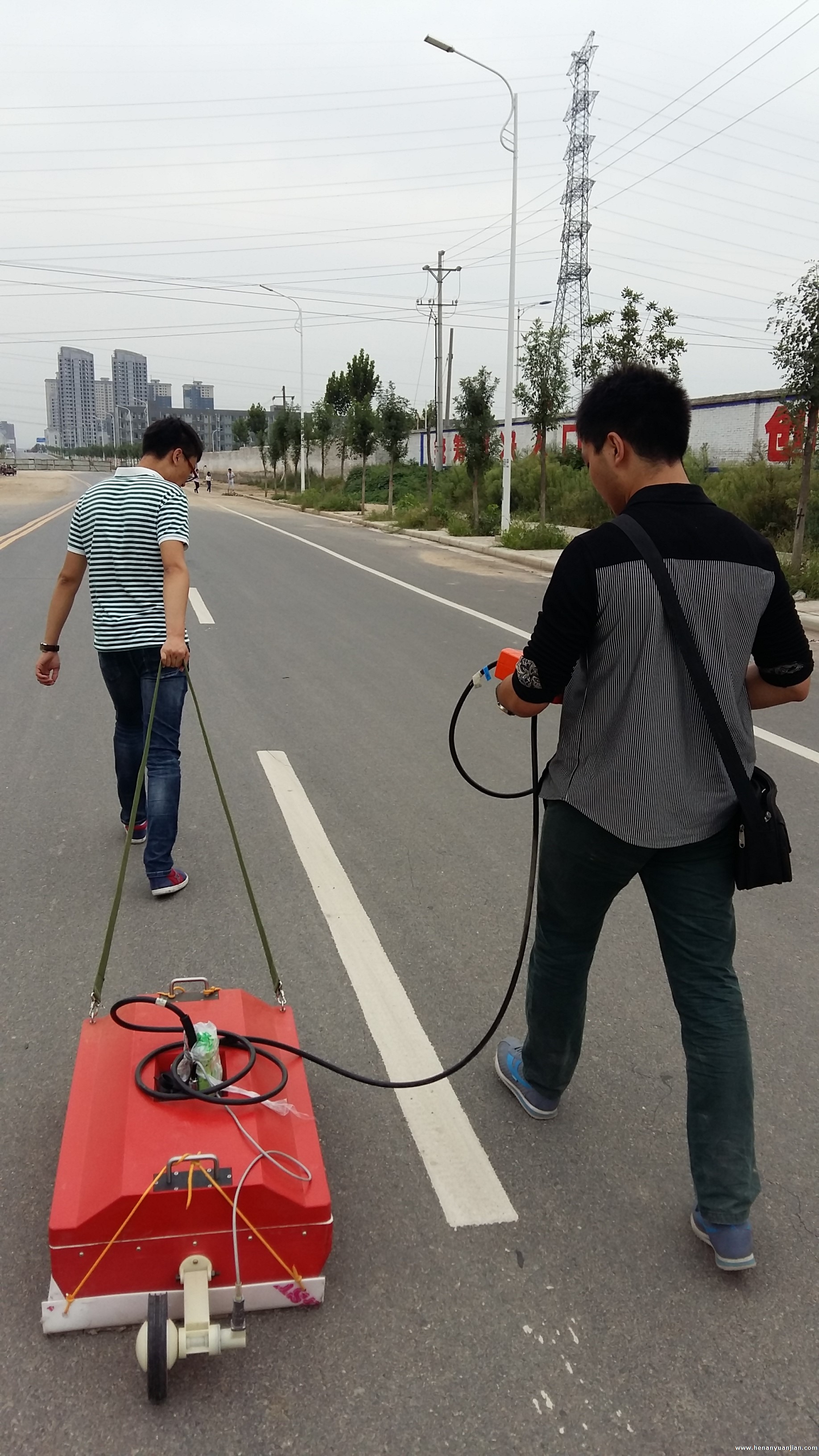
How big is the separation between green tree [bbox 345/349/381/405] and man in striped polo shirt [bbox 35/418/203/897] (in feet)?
155

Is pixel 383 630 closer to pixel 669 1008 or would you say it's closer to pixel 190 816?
pixel 190 816

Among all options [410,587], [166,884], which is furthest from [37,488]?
[166,884]

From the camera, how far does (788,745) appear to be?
7.22 meters

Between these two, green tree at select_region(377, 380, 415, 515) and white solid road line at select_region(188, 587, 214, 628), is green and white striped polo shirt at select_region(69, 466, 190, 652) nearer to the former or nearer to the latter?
white solid road line at select_region(188, 587, 214, 628)

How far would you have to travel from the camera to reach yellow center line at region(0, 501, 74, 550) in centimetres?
2136

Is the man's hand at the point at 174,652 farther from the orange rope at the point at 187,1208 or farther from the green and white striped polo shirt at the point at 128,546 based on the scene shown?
the orange rope at the point at 187,1208

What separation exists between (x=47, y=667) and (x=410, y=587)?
1104cm

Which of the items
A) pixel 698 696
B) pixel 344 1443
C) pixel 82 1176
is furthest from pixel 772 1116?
pixel 82 1176

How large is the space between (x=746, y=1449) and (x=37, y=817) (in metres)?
4.23

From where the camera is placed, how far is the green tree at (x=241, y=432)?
89125 mm

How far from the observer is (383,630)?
11.5 metres

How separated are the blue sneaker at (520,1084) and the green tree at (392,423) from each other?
32.4 m

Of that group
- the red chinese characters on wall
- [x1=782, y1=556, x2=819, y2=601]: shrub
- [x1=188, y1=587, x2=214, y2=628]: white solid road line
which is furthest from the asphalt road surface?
the red chinese characters on wall

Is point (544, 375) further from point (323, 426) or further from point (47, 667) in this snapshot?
point (323, 426)
